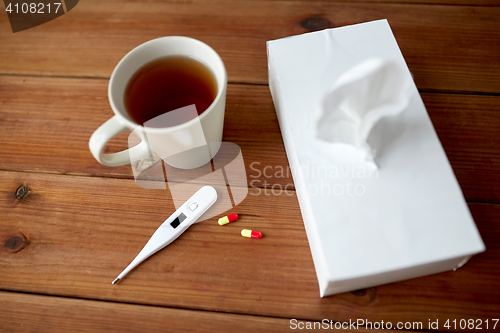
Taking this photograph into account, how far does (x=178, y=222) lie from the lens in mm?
457

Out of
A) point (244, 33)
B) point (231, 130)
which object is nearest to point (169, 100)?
point (231, 130)

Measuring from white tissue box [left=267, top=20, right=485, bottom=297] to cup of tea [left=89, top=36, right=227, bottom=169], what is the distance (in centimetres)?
10

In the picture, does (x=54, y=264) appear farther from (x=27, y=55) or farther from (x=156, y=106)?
(x=27, y=55)

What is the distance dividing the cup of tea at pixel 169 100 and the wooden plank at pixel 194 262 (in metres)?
0.09

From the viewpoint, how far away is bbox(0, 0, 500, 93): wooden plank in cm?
55

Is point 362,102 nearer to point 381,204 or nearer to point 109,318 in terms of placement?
point 381,204

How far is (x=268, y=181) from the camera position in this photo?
49 centimetres

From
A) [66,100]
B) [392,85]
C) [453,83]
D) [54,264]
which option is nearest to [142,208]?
[54,264]

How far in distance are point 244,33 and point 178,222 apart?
1.11ft

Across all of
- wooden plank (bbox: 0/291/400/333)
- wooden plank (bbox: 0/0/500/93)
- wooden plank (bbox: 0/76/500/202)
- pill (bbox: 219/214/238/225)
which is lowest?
wooden plank (bbox: 0/291/400/333)

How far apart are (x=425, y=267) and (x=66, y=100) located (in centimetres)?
56
